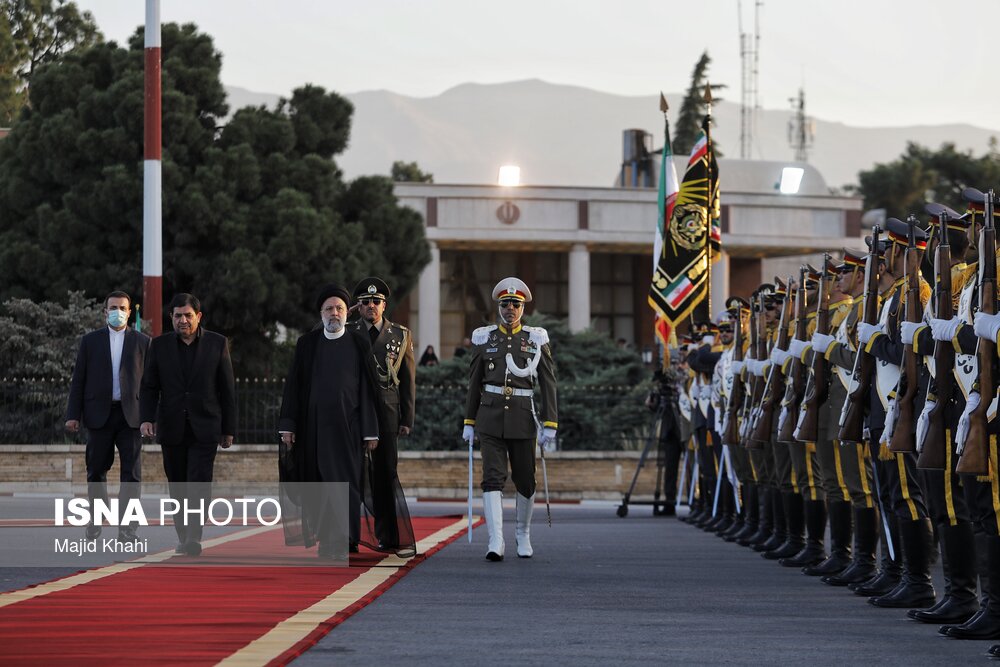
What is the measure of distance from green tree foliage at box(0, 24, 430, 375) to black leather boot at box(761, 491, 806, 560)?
21475 millimetres

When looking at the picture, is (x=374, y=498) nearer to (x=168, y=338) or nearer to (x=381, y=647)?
(x=168, y=338)

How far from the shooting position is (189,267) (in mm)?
35625

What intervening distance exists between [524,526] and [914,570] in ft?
14.3

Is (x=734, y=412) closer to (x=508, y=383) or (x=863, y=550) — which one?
(x=508, y=383)

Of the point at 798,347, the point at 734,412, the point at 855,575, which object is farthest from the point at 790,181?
the point at 855,575

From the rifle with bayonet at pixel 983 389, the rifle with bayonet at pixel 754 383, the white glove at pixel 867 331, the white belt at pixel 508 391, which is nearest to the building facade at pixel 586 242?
the rifle with bayonet at pixel 754 383

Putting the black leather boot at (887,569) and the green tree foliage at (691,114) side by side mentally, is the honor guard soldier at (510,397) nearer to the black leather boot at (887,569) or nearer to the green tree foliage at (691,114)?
the black leather boot at (887,569)

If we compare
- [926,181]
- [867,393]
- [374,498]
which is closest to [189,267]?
[374,498]

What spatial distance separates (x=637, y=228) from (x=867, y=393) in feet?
134

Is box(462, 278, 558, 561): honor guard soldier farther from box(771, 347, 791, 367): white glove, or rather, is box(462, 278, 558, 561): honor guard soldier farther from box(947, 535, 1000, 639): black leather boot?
box(947, 535, 1000, 639): black leather boot

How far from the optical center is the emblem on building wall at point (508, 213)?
167 feet

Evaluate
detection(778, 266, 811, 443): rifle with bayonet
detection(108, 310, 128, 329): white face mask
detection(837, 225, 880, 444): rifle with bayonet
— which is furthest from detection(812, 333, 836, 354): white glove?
detection(108, 310, 128, 329): white face mask

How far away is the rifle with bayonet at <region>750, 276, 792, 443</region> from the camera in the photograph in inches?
550

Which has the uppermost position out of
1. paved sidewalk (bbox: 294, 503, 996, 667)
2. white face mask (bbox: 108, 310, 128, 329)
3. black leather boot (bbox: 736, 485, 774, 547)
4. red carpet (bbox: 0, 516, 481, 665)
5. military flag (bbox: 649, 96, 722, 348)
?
military flag (bbox: 649, 96, 722, 348)
